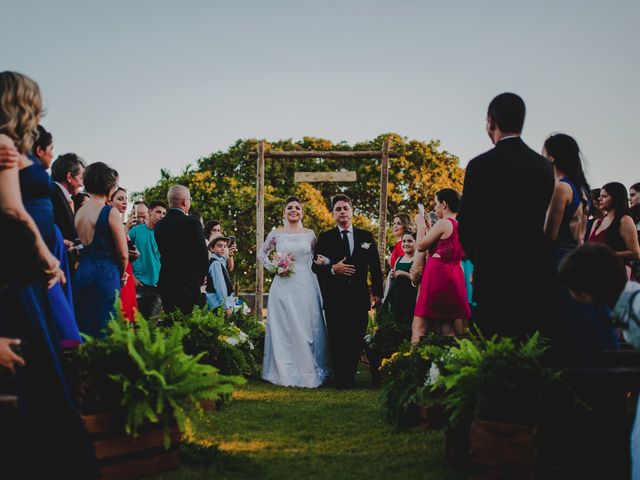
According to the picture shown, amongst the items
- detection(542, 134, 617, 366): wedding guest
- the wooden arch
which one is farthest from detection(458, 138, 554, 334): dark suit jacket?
the wooden arch

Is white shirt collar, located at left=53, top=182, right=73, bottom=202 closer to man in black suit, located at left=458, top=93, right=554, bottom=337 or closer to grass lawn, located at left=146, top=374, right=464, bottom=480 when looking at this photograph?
grass lawn, located at left=146, top=374, right=464, bottom=480

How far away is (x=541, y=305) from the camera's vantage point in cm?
418

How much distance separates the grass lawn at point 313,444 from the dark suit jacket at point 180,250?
1646 millimetres

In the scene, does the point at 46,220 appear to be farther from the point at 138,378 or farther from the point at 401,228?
the point at 401,228

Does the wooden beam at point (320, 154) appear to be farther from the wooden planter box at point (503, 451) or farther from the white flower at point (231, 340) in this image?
the wooden planter box at point (503, 451)

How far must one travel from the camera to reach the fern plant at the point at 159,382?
12.2 feet

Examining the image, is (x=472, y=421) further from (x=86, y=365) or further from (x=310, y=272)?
(x=310, y=272)

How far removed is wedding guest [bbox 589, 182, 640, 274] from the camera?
646cm

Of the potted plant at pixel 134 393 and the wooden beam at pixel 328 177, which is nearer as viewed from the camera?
the potted plant at pixel 134 393

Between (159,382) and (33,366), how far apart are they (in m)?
0.85

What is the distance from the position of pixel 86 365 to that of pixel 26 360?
59 centimetres

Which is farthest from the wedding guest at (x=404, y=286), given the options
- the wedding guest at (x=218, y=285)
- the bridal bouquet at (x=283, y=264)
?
the wedding guest at (x=218, y=285)

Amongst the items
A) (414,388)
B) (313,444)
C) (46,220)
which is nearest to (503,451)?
(414,388)

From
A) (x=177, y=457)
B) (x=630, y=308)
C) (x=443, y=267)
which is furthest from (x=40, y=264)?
(x=443, y=267)
